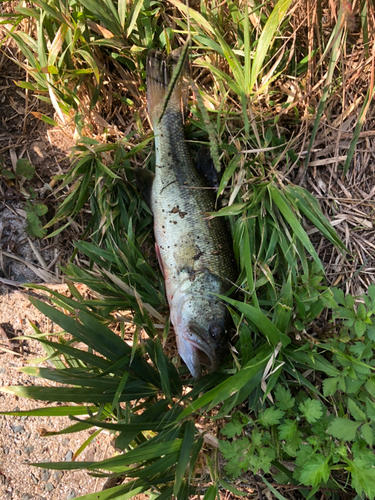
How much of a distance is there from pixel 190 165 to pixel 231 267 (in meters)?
0.94

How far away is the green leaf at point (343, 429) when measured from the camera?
2074mm

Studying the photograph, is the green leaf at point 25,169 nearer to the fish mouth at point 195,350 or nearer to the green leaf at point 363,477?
the fish mouth at point 195,350

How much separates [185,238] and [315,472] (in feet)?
5.92

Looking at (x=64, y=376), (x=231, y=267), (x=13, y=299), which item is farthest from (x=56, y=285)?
(x=231, y=267)

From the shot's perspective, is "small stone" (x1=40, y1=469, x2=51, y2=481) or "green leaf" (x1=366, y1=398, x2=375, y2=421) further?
"small stone" (x1=40, y1=469, x2=51, y2=481)

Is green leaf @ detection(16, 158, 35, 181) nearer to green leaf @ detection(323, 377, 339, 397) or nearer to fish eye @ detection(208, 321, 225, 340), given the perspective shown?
fish eye @ detection(208, 321, 225, 340)

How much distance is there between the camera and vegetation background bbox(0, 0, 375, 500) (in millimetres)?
2328

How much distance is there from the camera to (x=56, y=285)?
319 cm

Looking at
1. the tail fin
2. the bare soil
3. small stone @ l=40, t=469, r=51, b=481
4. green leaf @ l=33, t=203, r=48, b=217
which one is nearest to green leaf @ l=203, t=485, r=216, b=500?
the bare soil

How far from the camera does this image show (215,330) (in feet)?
8.33

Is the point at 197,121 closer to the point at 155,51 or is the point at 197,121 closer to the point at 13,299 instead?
the point at 155,51

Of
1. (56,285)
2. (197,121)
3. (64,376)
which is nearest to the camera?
(64,376)

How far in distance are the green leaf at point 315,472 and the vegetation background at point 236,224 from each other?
0.08m

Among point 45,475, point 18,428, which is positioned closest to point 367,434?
point 45,475
